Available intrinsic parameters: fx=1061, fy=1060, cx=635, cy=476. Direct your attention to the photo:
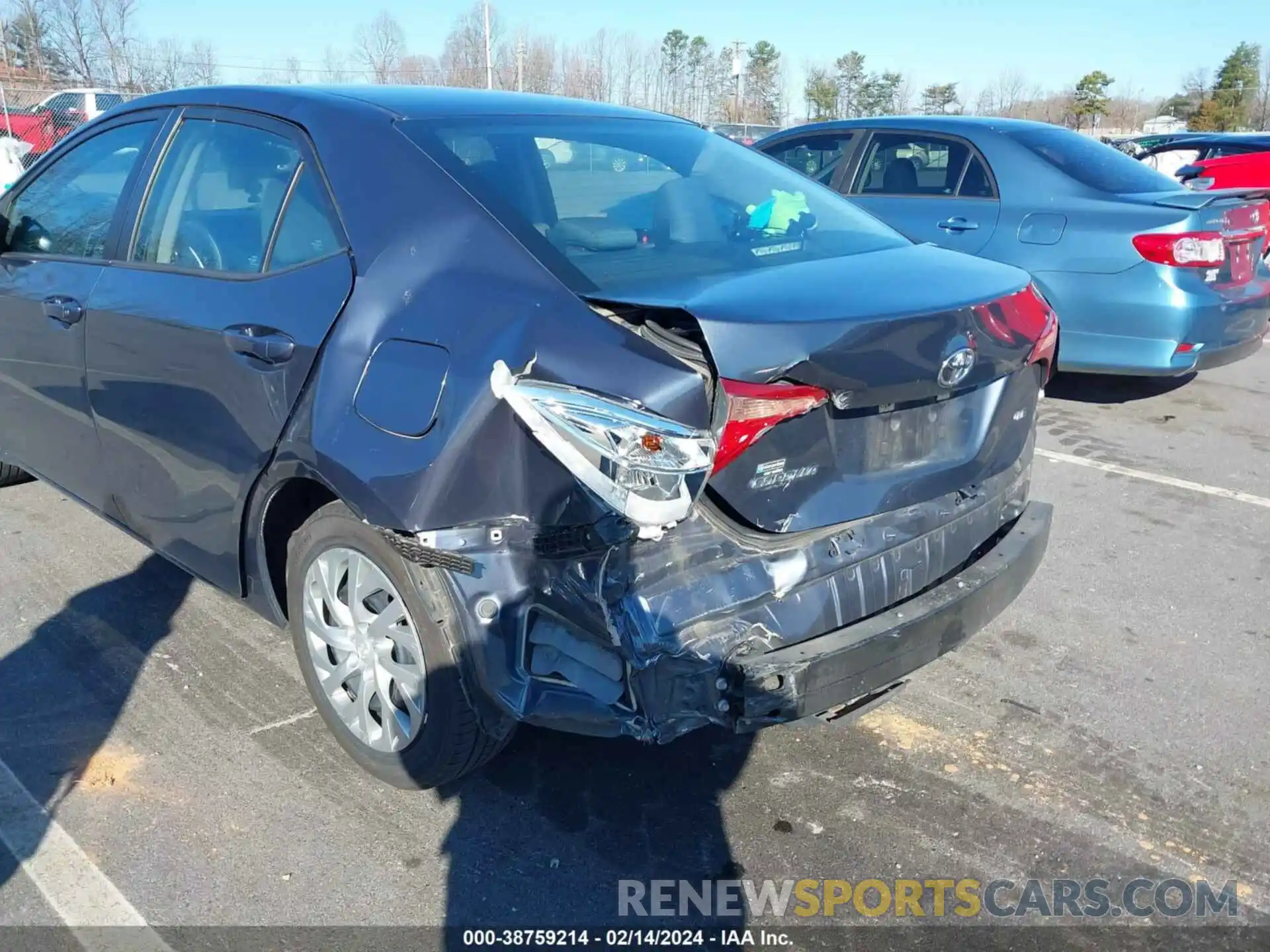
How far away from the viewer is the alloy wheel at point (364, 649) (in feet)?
8.85

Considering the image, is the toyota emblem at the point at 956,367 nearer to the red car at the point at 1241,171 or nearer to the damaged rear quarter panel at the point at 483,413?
the damaged rear quarter panel at the point at 483,413

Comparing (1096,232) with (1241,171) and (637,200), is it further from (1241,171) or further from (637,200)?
(1241,171)

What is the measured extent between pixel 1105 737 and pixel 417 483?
220cm

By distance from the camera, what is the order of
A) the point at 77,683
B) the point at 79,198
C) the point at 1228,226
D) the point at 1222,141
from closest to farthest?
the point at 77,683
the point at 79,198
the point at 1228,226
the point at 1222,141

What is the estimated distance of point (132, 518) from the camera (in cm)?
365

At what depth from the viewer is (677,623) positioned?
2.32 m

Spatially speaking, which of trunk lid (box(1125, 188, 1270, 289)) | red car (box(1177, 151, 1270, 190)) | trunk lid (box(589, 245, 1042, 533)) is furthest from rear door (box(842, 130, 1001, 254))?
Answer: red car (box(1177, 151, 1270, 190))

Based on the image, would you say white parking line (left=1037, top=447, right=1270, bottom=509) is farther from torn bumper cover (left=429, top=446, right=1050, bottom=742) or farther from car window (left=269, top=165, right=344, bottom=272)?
car window (left=269, top=165, right=344, bottom=272)

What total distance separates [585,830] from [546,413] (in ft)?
3.92

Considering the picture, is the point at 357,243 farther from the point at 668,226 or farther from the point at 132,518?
the point at 132,518

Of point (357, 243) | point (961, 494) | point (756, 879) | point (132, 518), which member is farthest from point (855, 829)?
point (132, 518)

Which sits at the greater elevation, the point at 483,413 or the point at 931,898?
the point at 483,413

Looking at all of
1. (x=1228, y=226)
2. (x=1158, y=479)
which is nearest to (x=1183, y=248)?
(x=1228, y=226)

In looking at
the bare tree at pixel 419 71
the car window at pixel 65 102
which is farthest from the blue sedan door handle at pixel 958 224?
the bare tree at pixel 419 71
